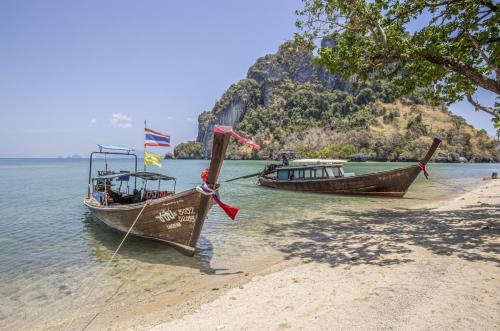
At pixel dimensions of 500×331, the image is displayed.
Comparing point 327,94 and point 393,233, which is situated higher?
point 327,94

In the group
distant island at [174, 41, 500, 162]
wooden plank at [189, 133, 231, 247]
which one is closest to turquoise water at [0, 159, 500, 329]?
wooden plank at [189, 133, 231, 247]

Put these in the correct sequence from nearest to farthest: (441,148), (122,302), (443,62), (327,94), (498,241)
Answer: (122,302), (498,241), (443,62), (441,148), (327,94)

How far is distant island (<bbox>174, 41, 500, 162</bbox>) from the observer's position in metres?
116

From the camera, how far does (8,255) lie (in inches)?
390

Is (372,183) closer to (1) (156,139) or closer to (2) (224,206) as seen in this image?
(1) (156,139)

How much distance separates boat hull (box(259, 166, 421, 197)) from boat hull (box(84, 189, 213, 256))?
16895 millimetres

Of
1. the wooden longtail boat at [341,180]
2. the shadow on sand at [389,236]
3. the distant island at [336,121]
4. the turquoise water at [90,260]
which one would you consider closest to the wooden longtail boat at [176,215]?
the turquoise water at [90,260]

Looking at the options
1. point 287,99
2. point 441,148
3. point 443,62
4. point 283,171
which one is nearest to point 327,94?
point 287,99

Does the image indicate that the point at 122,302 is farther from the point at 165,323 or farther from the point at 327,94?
the point at 327,94

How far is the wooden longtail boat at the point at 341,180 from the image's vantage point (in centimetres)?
2114

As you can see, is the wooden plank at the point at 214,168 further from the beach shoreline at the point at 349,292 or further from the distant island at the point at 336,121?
the distant island at the point at 336,121

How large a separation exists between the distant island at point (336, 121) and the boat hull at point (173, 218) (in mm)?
84110

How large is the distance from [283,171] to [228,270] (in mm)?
19884

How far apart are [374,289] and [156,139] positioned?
35.5 ft
